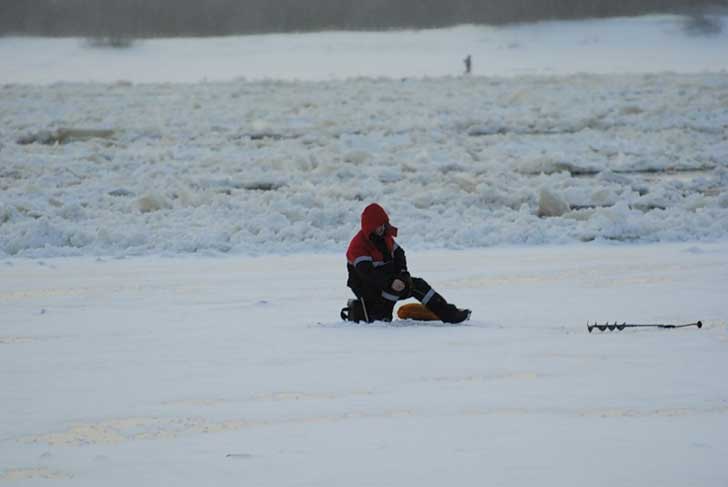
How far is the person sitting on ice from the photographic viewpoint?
22.8 feet

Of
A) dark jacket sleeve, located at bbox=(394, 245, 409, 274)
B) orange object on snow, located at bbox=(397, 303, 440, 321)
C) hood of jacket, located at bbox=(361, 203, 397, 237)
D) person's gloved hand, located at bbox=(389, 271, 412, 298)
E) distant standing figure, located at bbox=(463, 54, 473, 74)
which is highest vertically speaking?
distant standing figure, located at bbox=(463, 54, 473, 74)

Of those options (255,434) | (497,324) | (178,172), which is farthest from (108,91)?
(255,434)

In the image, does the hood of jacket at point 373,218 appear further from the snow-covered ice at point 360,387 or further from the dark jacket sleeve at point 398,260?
the snow-covered ice at point 360,387

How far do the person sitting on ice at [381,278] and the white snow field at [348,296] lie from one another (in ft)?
0.45

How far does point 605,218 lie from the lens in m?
12.9

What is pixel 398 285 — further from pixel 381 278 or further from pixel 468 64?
pixel 468 64

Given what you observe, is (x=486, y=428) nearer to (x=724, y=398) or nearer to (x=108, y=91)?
(x=724, y=398)

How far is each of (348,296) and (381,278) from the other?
1.81 meters

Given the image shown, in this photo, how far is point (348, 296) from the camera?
28.8 ft

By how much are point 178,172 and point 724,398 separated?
13.8 m

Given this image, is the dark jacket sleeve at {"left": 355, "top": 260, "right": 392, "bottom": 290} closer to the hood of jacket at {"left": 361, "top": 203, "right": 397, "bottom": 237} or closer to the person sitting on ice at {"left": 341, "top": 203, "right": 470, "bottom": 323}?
the person sitting on ice at {"left": 341, "top": 203, "right": 470, "bottom": 323}

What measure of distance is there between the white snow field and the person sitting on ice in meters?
0.14

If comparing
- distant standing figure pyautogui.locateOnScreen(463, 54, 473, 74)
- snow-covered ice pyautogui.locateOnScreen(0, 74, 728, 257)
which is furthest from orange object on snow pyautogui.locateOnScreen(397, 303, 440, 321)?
distant standing figure pyautogui.locateOnScreen(463, 54, 473, 74)

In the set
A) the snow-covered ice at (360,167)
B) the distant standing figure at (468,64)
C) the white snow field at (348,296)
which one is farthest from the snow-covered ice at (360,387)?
the distant standing figure at (468,64)
